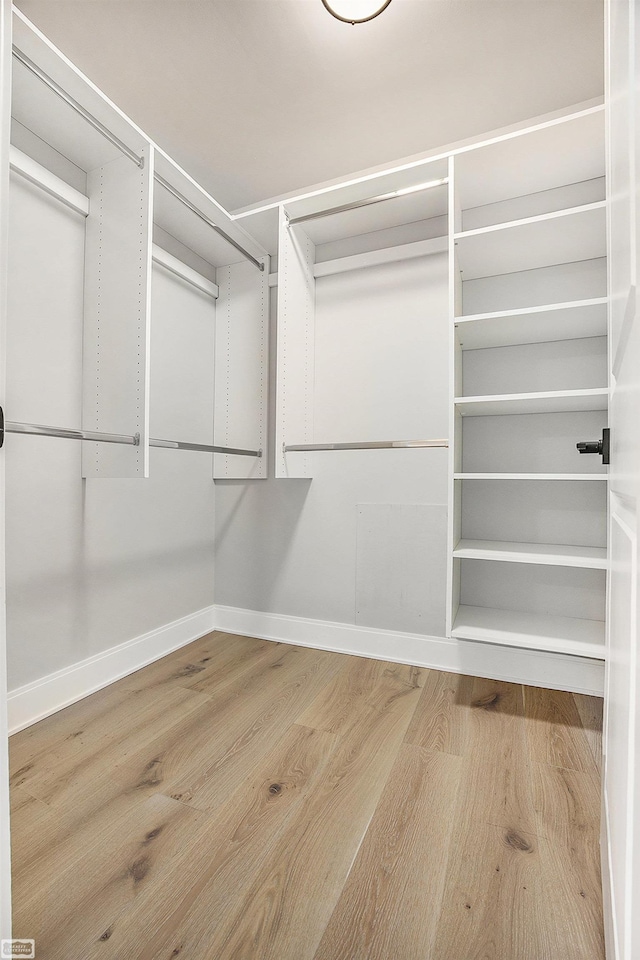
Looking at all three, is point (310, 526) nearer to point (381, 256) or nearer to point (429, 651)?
point (429, 651)

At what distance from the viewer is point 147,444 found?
1.78m

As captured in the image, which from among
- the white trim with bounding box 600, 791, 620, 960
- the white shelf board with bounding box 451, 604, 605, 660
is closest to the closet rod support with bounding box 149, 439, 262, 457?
the white shelf board with bounding box 451, 604, 605, 660

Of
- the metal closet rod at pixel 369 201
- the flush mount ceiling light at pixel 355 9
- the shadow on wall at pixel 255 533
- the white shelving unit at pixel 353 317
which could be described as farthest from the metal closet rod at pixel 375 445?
the flush mount ceiling light at pixel 355 9

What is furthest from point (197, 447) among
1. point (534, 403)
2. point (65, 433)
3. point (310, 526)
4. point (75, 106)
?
point (534, 403)

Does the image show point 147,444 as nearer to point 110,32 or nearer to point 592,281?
point 110,32

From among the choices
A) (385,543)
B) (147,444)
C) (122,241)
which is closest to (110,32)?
(122,241)

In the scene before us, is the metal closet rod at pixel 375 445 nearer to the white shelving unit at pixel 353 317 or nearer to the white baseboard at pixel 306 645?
the white shelving unit at pixel 353 317

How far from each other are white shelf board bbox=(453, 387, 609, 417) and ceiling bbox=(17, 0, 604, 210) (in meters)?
1.13

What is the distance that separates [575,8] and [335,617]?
248 cm

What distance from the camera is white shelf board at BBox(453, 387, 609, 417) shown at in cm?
165

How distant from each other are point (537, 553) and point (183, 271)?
2123 millimetres

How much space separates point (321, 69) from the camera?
165cm

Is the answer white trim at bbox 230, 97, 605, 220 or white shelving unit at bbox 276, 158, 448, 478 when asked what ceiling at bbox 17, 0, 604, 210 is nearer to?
white trim at bbox 230, 97, 605, 220

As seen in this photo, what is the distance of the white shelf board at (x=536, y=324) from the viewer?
1.68 metres
